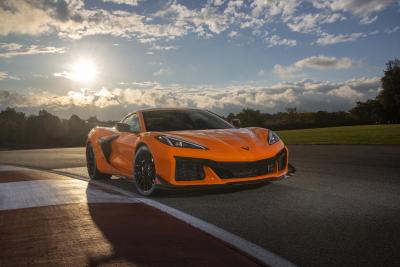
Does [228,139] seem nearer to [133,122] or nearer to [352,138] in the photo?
[133,122]

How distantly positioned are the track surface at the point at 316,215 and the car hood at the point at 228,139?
0.65 meters

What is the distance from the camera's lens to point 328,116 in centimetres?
10562

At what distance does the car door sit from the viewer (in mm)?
7218

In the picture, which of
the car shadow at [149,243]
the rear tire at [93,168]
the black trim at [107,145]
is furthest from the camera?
the rear tire at [93,168]

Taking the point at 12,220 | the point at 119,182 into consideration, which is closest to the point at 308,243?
the point at 12,220

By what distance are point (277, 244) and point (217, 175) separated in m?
2.35

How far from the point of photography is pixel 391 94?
76.9m

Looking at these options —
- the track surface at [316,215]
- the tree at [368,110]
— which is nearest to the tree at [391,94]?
the tree at [368,110]

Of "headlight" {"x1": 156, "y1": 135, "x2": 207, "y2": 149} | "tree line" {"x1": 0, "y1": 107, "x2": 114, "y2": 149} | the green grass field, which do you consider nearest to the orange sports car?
"headlight" {"x1": 156, "y1": 135, "x2": 207, "y2": 149}

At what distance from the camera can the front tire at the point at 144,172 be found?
6.57 metres

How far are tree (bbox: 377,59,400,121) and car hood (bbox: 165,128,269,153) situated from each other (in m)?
75.6

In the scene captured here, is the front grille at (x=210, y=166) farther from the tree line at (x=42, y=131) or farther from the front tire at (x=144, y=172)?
the tree line at (x=42, y=131)

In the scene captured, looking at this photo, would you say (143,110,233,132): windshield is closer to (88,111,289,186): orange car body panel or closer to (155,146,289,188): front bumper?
(88,111,289,186): orange car body panel

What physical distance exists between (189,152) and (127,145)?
1.56 meters
